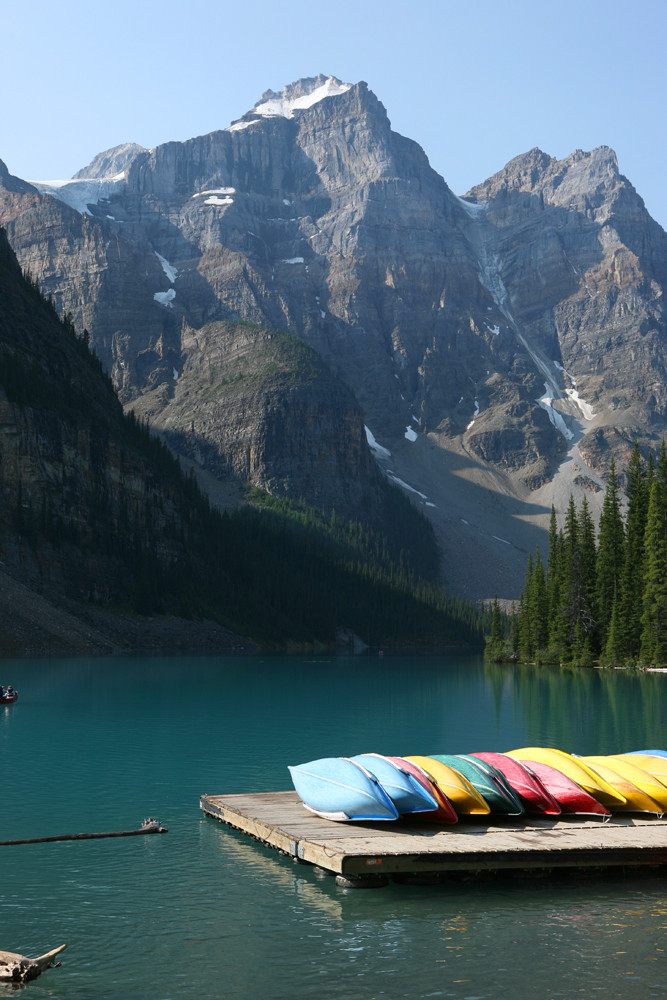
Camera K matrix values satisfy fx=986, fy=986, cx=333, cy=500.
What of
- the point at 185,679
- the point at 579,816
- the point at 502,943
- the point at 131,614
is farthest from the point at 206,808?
the point at 131,614

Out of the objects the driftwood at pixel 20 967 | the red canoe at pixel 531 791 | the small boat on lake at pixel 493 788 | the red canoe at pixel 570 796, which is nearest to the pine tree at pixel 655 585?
the red canoe at pixel 570 796

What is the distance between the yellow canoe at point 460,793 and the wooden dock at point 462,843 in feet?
1.44

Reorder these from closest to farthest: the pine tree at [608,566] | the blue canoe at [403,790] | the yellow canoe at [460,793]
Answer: the blue canoe at [403,790], the yellow canoe at [460,793], the pine tree at [608,566]

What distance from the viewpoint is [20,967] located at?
18.2 m

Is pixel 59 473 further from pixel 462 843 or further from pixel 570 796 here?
pixel 462 843

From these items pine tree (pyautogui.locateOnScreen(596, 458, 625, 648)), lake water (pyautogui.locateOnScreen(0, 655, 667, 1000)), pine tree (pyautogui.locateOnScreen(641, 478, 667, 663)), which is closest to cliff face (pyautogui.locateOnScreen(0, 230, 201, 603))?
pine tree (pyautogui.locateOnScreen(596, 458, 625, 648))

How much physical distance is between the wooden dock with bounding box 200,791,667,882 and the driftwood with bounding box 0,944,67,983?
26.5ft

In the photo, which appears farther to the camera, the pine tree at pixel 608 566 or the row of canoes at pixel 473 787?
the pine tree at pixel 608 566

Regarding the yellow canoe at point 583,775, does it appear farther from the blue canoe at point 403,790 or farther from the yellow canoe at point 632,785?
the blue canoe at point 403,790

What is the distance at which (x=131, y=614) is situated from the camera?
6609 inches

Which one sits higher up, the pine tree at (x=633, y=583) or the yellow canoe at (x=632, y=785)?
the pine tree at (x=633, y=583)

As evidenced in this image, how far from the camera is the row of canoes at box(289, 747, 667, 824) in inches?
1088

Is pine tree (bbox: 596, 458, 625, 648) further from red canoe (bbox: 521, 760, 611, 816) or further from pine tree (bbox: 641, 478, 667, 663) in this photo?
red canoe (bbox: 521, 760, 611, 816)

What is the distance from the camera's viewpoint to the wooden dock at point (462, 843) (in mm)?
24562
